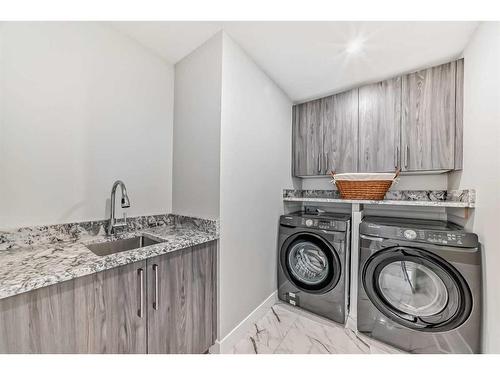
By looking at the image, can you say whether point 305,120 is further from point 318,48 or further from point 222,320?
point 222,320

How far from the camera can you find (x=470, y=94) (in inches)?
57.1

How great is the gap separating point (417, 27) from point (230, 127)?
142cm

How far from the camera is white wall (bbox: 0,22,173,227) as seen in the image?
106 cm

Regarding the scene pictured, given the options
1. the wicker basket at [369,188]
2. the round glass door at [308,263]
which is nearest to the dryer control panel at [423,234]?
the wicker basket at [369,188]

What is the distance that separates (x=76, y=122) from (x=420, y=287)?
2592 mm

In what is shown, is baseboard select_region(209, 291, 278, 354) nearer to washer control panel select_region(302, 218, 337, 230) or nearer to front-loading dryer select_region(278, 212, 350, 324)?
front-loading dryer select_region(278, 212, 350, 324)

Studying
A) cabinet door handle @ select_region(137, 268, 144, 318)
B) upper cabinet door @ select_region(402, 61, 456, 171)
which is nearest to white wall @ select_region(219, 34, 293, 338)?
cabinet door handle @ select_region(137, 268, 144, 318)

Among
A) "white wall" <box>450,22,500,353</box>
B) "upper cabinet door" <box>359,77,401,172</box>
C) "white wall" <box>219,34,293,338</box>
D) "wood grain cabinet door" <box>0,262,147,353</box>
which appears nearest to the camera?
"wood grain cabinet door" <box>0,262,147,353</box>

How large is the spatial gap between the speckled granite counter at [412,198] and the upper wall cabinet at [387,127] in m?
0.27

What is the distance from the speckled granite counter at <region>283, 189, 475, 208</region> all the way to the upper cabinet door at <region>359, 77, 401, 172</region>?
15.1 inches

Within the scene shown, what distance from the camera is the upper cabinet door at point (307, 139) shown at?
2.29m

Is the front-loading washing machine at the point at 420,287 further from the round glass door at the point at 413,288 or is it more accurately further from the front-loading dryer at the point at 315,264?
the front-loading dryer at the point at 315,264

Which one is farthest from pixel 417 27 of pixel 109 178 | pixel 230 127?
pixel 109 178

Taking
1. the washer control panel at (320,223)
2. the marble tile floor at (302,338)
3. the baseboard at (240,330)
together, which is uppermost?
the washer control panel at (320,223)
